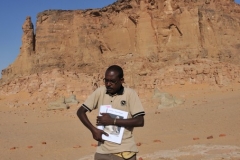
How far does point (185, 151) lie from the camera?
7836mm

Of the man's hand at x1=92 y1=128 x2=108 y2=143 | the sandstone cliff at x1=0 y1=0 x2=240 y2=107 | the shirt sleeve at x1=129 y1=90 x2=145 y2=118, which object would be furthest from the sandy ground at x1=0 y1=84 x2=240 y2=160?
the sandstone cliff at x1=0 y1=0 x2=240 y2=107

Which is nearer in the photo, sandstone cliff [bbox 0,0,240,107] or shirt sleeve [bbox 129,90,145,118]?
shirt sleeve [bbox 129,90,145,118]

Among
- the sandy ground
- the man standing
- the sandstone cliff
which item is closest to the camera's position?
the man standing

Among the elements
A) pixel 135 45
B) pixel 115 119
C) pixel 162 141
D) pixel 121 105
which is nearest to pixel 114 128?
pixel 115 119

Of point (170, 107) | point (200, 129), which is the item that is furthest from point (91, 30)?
point (200, 129)

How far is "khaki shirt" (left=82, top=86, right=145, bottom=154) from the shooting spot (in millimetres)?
3787

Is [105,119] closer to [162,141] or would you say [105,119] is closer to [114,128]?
[114,128]

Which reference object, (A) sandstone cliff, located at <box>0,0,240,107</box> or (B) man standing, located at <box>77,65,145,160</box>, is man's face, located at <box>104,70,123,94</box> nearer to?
(B) man standing, located at <box>77,65,145,160</box>

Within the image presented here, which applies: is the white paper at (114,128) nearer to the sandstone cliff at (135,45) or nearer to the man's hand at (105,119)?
the man's hand at (105,119)

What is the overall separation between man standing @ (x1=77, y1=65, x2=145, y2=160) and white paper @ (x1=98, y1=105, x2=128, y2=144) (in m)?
0.04

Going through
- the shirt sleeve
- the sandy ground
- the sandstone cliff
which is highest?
the sandstone cliff

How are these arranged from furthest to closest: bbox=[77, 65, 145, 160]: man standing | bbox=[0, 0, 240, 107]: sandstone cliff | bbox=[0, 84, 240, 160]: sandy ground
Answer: bbox=[0, 0, 240, 107]: sandstone cliff → bbox=[0, 84, 240, 160]: sandy ground → bbox=[77, 65, 145, 160]: man standing

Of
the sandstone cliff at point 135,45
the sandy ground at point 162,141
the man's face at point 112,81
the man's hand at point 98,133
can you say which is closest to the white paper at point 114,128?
the man's hand at point 98,133

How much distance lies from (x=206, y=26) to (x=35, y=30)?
Result: 23106mm
